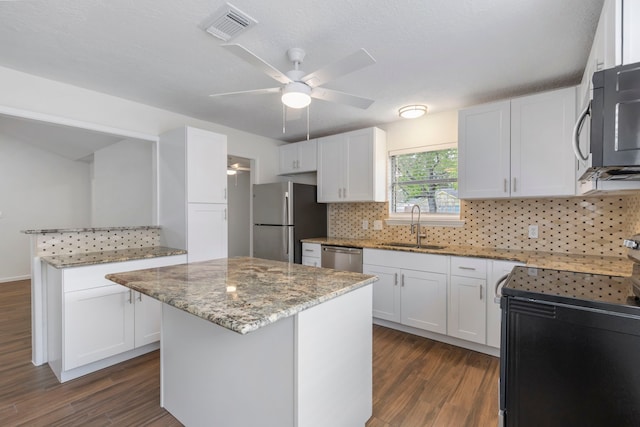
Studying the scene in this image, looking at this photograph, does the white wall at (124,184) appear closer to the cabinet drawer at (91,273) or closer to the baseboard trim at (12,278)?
the cabinet drawer at (91,273)

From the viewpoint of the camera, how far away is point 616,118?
0.99 meters

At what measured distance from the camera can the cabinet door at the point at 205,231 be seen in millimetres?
2924

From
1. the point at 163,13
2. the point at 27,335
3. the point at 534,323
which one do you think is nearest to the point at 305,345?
the point at 534,323

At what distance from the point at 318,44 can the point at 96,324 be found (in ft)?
8.59

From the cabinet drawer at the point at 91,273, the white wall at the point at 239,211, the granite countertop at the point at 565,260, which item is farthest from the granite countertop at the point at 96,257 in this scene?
the white wall at the point at 239,211

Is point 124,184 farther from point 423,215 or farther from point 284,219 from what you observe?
point 423,215

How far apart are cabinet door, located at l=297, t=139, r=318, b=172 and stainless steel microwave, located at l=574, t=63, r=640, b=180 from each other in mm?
3153

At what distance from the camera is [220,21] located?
5.52 feet

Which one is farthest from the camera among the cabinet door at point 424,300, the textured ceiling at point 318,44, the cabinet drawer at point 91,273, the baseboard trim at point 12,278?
the baseboard trim at point 12,278

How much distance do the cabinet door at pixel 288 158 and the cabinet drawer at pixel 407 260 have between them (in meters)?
1.75

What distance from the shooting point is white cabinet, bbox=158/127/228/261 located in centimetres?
291

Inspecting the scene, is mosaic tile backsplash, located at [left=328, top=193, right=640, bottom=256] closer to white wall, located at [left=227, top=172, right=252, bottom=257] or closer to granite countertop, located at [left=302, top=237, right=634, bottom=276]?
granite countertop, located at [left=302, top=237, right=634, bottom=276]

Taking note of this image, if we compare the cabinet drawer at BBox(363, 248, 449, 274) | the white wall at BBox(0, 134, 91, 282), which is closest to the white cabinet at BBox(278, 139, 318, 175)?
the cabinet drawer at BBox(363, 248, 449, 274)

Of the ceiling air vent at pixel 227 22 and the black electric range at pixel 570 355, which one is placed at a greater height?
the ceiling air vent at pixel 227 22
